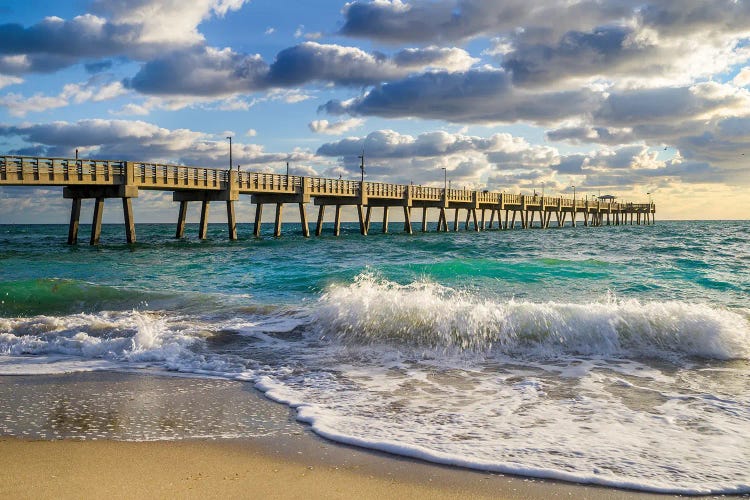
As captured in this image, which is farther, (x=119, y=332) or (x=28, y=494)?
(x=119, y=332)

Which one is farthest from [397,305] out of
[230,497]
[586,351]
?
[230,497]

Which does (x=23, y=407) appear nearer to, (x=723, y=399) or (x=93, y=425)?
(x=93, y=425)

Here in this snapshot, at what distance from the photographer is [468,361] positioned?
24.7 feet

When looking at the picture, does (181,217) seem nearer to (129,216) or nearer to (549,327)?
(129,216)

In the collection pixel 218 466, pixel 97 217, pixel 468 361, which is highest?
pixel 97 217

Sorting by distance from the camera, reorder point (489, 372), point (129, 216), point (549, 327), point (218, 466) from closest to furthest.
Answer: point (218, 466) → point (489, 372) → point (549, 327) → point (129, 216)

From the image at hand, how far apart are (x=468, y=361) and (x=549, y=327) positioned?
1739 mm

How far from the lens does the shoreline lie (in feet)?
11.3

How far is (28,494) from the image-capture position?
329 cm

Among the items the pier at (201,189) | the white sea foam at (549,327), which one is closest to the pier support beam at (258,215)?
the pier at (201,189)

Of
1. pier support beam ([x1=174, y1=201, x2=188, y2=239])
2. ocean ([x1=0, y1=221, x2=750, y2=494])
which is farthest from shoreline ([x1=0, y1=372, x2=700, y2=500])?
pier support beam ([x1=174, y1=201, x2=188, y2=239])

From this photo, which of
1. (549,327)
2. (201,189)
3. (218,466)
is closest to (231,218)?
(201,189)

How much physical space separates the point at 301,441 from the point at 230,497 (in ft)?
3.56

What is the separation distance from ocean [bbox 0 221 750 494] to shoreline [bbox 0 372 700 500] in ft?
0.53
